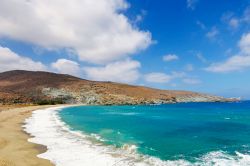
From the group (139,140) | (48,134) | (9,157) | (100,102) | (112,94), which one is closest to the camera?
(9,157)

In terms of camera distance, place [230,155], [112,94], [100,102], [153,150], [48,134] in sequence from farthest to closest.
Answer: [112,94]
[100,102]
[48,134]
[153,150]
[230,155]

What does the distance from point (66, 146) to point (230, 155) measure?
16.8 meters

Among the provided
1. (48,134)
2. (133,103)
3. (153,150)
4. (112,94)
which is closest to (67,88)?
(112,94)

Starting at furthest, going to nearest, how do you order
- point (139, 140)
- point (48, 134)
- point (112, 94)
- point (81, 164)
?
point (112, 94) → point (48, 134) → point (139, 140) → point (81, 164)

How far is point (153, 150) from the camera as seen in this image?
28219mm

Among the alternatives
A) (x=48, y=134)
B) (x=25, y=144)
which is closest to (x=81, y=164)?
(x=25, y=144)

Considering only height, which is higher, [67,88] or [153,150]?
[67,88]

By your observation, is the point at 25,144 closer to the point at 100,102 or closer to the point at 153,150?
the point at 153,150

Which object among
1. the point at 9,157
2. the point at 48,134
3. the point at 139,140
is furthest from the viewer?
the point at 48,134

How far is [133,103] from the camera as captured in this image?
534ft

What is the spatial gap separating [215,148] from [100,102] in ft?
424

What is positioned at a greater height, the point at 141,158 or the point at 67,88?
the point at 67,88

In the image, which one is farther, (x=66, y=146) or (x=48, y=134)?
(x=48, y=134)

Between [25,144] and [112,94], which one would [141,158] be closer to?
[25,144]
